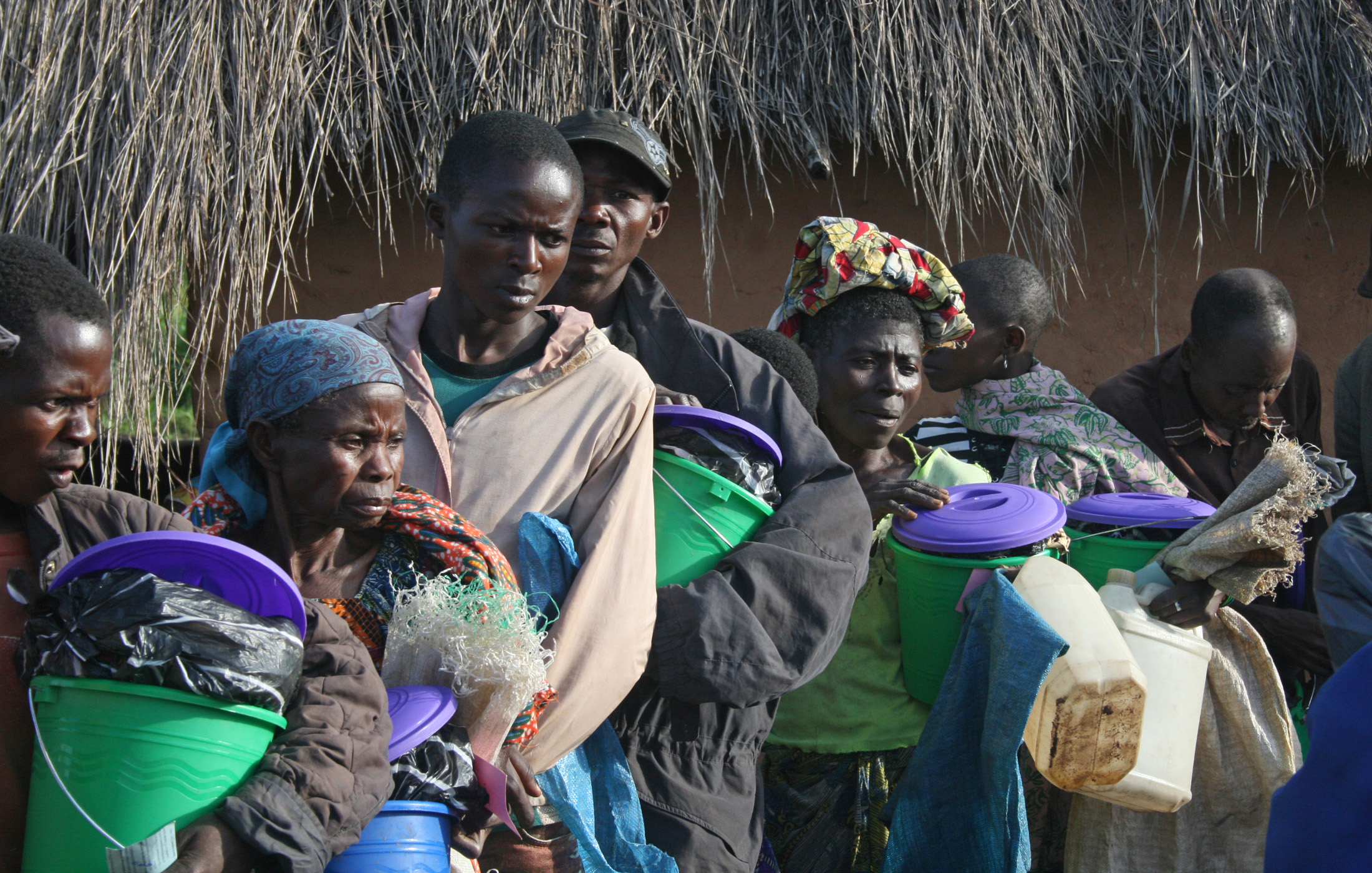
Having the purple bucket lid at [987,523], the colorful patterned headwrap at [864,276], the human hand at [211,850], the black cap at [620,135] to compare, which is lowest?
the human hand at [211,850]

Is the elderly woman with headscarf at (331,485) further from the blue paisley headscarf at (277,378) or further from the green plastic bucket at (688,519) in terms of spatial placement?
the green plastic bucket at (688,519)

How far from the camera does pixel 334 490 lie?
1.82 meters

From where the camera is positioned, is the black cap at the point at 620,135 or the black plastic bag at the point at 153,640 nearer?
the black plastic bag at the point at 153,640

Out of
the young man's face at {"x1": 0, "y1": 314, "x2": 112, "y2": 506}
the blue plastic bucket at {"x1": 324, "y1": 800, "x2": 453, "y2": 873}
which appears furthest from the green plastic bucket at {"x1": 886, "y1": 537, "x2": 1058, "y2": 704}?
the young man's face at {"x1": 0, "y1": 314, "x2": 112, "y2": 506}

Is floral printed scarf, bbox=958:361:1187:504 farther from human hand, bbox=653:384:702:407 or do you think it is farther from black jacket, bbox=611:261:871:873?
human hand, bbox=653:384:702:407

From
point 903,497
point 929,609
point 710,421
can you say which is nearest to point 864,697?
point 929,609

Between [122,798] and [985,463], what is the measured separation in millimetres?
2569

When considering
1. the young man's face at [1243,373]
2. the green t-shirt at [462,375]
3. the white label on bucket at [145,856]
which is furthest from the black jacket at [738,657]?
the young man's face at [1243,373]

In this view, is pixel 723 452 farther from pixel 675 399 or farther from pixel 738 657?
pixel 738 657

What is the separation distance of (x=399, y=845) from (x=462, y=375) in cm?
96

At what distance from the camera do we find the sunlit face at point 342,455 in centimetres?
182

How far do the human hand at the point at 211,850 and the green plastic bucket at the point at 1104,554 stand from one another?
75.3 inches

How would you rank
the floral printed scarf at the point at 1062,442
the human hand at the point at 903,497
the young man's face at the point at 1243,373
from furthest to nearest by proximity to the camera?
the young man's face at the point at 1243,373 < the floral printed scarf at the point at 1062,442 < the human hand at the point at 903,497

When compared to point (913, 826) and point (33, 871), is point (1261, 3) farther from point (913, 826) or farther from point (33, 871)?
point (33, 871)
